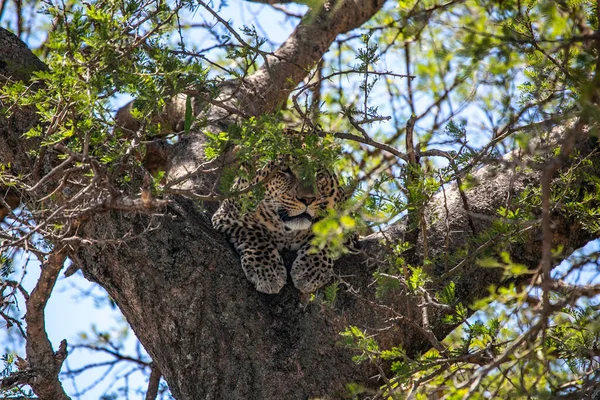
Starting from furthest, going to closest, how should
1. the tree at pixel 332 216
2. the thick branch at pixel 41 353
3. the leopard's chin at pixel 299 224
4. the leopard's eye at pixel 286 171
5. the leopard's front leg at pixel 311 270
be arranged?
the leopard's eye at pixel 286 171, the leopard's chin at pixel 299 224, the leopard's front leg at pixel 311 270, the thick branch at pixel 41 353, the tree at pixel 332 216

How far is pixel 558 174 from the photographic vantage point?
544 centimetres

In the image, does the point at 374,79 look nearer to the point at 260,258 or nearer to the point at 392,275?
the point at 392,275

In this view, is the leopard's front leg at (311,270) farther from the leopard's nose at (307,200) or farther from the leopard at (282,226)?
the leopard's nose at (307,200)

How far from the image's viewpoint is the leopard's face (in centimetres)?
662

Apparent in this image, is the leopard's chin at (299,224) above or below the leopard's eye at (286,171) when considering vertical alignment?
below

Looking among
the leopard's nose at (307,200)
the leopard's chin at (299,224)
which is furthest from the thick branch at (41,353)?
the leopard's nose at (307,200)

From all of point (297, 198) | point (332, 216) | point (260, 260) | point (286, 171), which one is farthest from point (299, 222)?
point (332, 216)

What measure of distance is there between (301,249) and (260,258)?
0.53 metres

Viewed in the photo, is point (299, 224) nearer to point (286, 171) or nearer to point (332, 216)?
point (286, 171)

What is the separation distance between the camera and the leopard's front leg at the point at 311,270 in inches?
220

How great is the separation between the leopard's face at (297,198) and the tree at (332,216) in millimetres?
877

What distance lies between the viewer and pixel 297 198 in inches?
265

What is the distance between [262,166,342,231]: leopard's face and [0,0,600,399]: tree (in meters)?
0.88

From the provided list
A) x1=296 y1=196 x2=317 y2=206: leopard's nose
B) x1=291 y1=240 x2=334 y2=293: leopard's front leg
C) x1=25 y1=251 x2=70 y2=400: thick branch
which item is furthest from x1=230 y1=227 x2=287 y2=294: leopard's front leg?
x1=25 y1=251 x2=70 y2=400: thick branch
